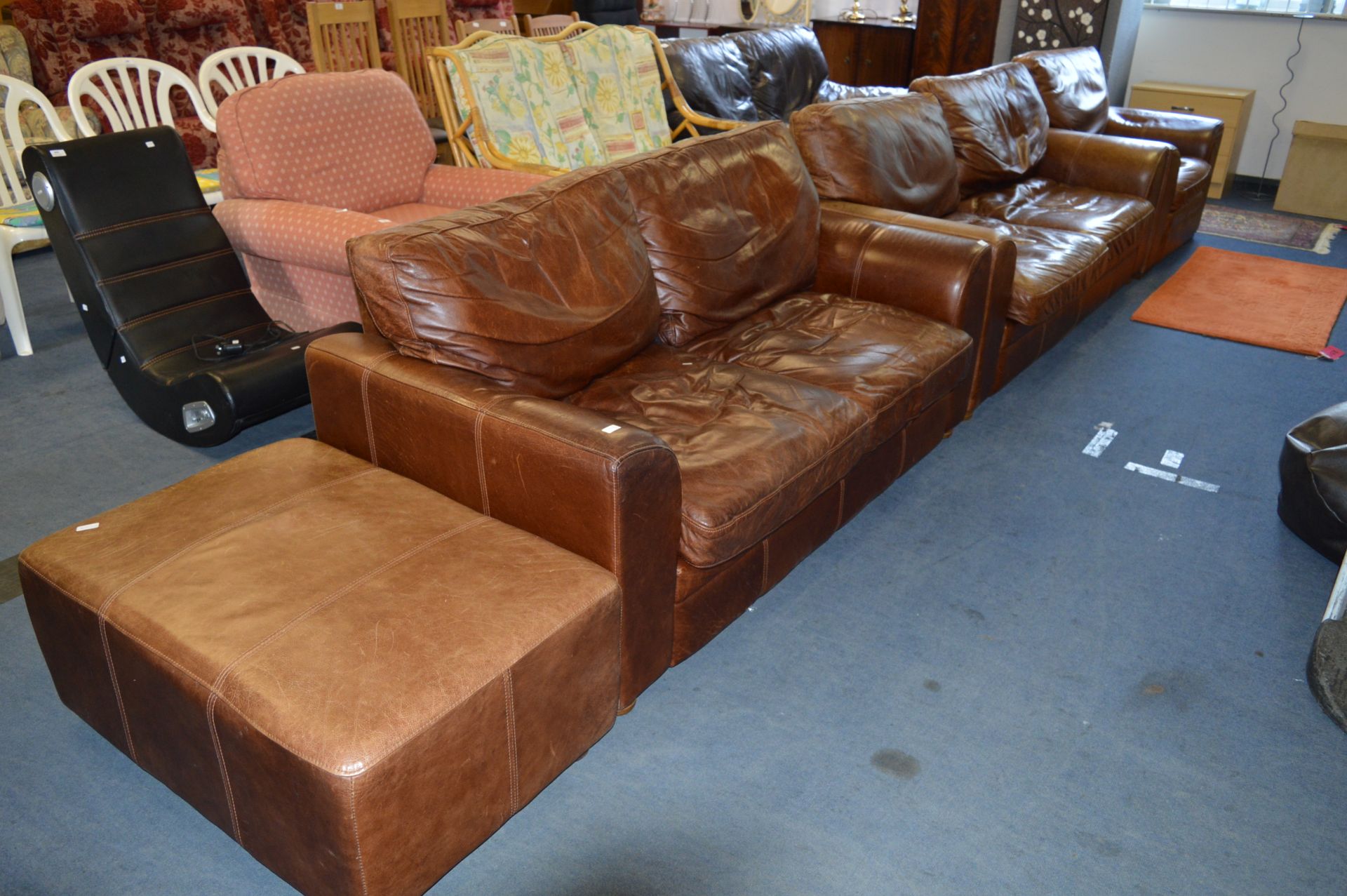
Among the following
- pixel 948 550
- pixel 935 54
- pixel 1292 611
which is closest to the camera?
pixel 1292 611

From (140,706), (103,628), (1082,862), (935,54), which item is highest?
(935,54)

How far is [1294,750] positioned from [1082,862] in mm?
558

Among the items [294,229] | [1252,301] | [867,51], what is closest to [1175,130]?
[1252,301]

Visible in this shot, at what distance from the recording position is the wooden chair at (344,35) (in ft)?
15.3

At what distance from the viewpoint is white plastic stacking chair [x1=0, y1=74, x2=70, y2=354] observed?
3.36 meters

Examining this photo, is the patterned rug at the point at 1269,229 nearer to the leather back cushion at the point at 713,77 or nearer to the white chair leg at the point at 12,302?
the leather back cushion at the point at 713,77

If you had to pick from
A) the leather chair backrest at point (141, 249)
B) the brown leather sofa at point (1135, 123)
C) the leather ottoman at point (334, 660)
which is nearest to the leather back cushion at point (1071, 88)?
the brown leather sofa at point (1135, 123)

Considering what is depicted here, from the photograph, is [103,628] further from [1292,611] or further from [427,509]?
[1292,611]

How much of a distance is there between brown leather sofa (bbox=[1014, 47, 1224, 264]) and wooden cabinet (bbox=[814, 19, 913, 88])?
1.92 m

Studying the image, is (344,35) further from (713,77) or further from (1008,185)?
(1008,185)

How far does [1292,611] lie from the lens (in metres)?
2.19

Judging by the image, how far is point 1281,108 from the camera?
5555 mm

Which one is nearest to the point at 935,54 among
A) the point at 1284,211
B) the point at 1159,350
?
the point at 1284,211

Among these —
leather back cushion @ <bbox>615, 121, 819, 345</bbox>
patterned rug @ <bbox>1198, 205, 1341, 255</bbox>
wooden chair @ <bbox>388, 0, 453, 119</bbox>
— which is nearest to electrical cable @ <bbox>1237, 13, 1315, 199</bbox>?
patterned rug @ <bbox>1198, 205, 1341, 255</bbox>
